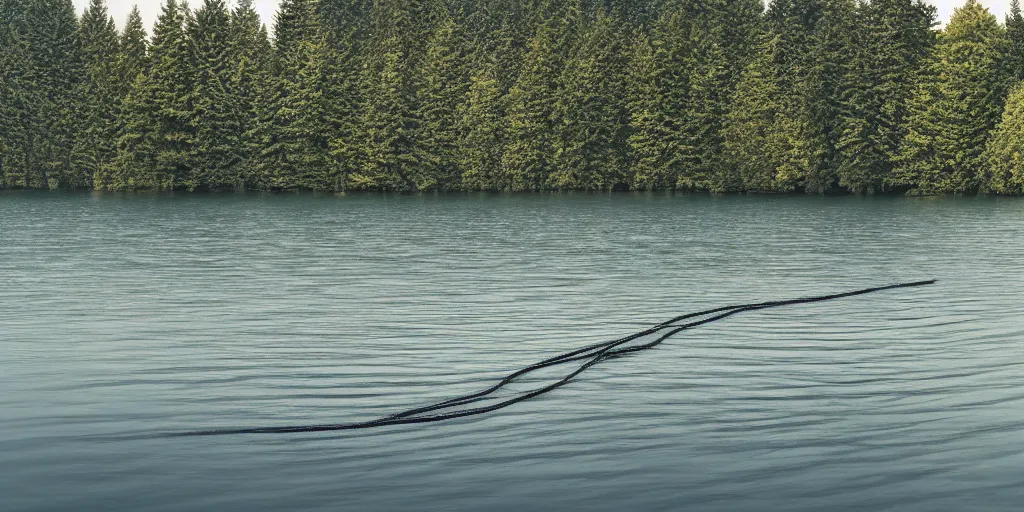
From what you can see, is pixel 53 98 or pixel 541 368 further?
pixel 53 98

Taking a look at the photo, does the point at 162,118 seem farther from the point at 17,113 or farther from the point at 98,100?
the point at 17,113

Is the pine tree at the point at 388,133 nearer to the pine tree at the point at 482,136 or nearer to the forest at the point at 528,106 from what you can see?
the forest at the point at 528,106

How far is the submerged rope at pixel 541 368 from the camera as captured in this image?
44.5ft

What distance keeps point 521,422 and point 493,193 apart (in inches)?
4353

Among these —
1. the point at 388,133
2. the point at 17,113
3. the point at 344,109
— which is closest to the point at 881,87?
the point at 388,133

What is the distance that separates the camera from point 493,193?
124 metres

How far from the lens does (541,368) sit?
1767 centimetres

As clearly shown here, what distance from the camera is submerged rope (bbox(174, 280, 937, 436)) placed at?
13.6 metres

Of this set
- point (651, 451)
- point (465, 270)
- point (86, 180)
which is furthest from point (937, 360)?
point (86, 180)

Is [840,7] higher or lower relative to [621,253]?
higher

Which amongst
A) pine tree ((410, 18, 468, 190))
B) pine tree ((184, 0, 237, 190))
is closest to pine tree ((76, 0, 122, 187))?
pine tree ((184, 0, 237, 190))

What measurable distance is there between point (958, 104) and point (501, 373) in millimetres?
Result: 96527

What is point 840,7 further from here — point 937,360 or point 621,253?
point 937,360

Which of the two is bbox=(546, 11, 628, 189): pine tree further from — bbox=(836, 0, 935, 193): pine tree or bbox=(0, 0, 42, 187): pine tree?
bbox=(0, 0, 42, 187): pine tree
